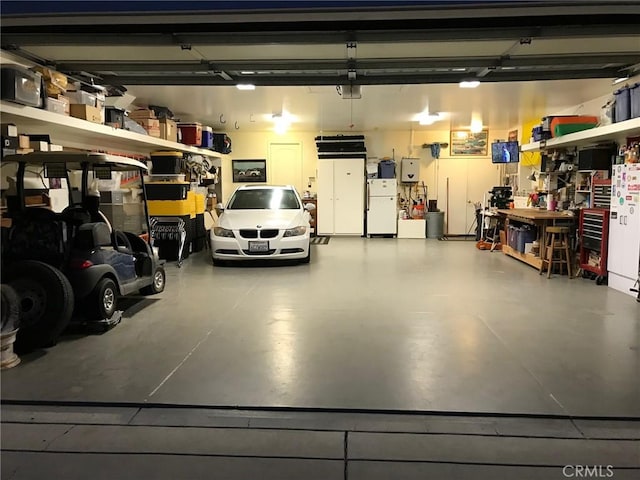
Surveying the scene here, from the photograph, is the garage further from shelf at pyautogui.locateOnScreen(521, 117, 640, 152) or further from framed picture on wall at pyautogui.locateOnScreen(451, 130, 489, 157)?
framed picture on wall at pyautogui.locateOnScreen(451, 130, 489, 157)

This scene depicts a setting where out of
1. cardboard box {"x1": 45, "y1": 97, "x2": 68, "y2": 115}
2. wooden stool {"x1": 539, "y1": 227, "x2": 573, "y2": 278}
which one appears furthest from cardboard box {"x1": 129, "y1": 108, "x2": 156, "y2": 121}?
wooden stool {"x1": 539, "y1": 227, "x2": 573, "y2": 278}

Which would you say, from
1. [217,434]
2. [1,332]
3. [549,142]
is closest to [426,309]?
[217,434]

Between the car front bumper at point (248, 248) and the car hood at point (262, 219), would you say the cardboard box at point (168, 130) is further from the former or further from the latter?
the car front bumper at point (248, 248)

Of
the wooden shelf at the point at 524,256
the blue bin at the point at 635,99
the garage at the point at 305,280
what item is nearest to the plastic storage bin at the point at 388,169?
the garage at the point at 305,280

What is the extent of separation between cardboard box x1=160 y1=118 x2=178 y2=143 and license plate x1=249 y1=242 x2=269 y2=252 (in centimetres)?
263

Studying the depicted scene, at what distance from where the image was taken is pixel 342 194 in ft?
40.5

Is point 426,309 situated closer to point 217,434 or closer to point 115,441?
point 217,434

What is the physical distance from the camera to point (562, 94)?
759 cm

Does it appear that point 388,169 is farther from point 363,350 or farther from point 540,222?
point 363,350

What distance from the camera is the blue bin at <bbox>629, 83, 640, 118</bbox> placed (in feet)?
18.6

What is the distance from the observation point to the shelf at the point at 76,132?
4488 millimetres

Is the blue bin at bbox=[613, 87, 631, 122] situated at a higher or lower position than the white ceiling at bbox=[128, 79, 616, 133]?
lower

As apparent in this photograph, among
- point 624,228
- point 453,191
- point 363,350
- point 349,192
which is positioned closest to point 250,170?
point 349,192

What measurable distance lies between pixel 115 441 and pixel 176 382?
0.73m
